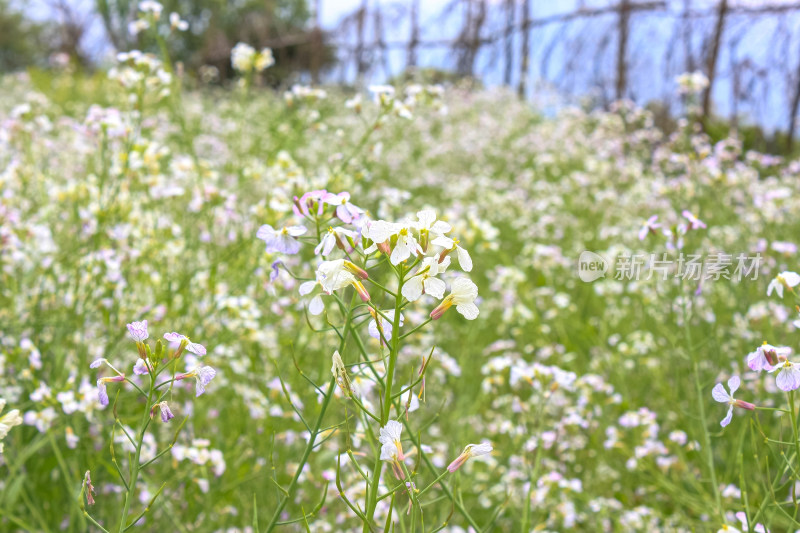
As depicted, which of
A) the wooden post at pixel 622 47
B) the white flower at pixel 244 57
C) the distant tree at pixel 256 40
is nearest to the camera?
the white flower at pixel 244 57

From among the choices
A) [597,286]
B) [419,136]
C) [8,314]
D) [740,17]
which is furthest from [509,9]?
[8,314]

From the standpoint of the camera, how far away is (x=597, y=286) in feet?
11.4

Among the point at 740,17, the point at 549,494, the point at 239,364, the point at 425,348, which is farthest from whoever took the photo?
the point at 740,17

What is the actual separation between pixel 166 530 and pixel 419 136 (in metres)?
6.44

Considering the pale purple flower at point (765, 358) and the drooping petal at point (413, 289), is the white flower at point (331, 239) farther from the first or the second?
the pale purple flower at point (765, 358)

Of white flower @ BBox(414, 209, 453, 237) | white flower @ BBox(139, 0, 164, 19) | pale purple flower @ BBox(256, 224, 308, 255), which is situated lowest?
pale purple flower @ BBox(256, 224, 308, 255)

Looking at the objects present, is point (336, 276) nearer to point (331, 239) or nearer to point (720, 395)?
point (331, 239)

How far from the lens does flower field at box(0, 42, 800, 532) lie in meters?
1.07

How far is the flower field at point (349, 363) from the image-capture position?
1.07m

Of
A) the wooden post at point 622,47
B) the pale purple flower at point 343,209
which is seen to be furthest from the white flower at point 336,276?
the wooden post at point 622,47

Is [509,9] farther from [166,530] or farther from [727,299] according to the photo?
[166,530]

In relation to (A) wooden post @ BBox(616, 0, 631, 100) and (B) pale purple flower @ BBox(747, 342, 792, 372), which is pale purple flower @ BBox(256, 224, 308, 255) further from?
(A) wooden post @ BBox(616, 0, 631, 100)

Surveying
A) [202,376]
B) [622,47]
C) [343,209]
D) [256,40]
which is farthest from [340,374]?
[256,40]

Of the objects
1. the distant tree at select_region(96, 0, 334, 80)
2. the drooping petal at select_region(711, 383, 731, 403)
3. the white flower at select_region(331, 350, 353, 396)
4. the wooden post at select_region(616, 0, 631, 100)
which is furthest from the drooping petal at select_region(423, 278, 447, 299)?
the wooden post at select_region(616, 0, 631, 100)
